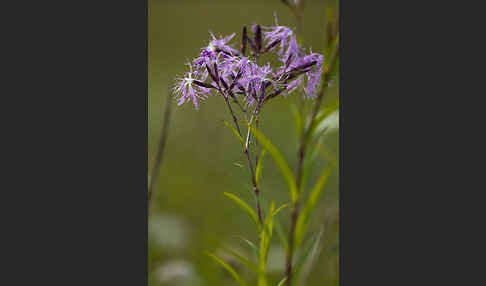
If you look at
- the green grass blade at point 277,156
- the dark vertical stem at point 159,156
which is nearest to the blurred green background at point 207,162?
the dark vertical stem at point 159,156

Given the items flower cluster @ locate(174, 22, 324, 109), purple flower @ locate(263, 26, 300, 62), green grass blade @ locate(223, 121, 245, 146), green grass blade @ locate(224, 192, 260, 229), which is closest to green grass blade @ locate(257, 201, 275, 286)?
→ green grass blade @ locate(224, 192, 260, 229)

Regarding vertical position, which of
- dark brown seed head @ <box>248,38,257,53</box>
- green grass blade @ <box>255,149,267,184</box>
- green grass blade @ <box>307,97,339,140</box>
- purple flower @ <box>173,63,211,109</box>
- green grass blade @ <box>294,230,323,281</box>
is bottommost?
green grass blade @ <box>294,230,323,281</box>

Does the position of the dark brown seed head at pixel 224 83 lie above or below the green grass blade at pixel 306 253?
above

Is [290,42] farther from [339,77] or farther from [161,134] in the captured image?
[161,134]

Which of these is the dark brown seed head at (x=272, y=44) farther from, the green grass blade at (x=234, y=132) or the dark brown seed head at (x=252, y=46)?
the green grass blade at (x=234, y=132)

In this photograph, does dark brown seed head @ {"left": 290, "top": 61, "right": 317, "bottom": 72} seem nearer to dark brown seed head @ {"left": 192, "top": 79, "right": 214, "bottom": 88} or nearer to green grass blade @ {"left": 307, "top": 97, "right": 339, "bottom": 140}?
green grass blade @ {"left": 307, "top": 97, "right": 339, "bottom": 140}

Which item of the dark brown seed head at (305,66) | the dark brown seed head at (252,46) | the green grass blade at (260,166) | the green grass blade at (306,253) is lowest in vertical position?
the green grass blade at (306,253)

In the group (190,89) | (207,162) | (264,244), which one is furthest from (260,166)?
(207,162)

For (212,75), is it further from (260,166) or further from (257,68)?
(260,166)
